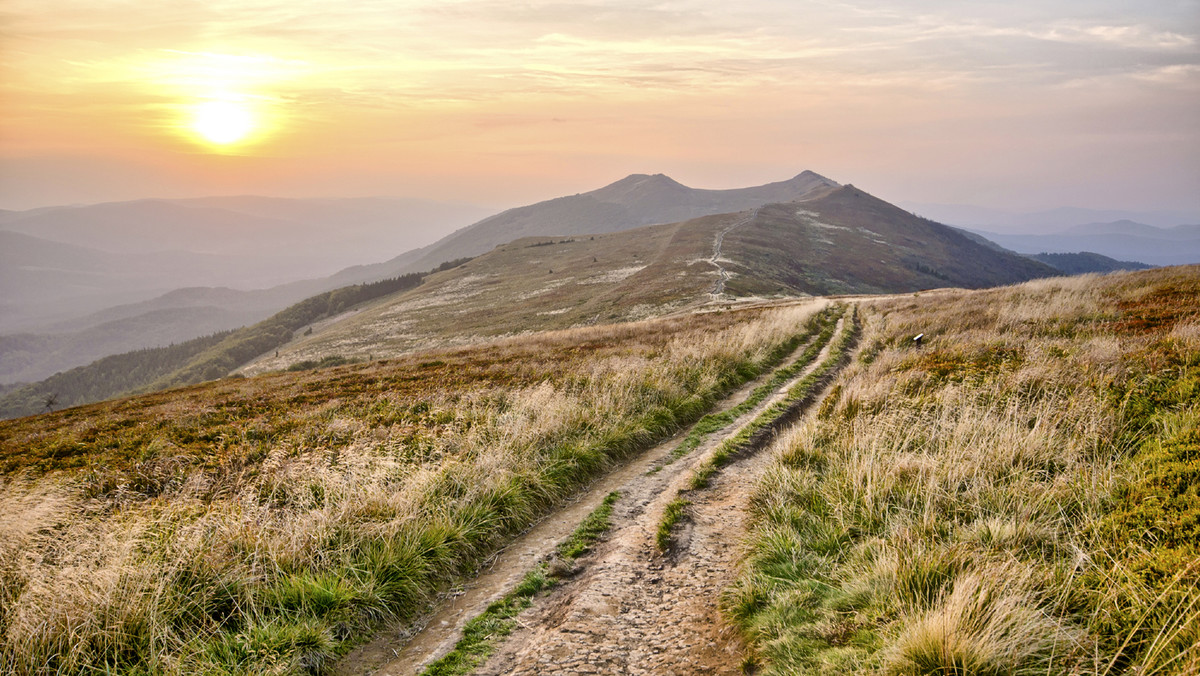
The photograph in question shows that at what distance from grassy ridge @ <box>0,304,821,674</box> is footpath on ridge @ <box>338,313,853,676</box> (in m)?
0.48

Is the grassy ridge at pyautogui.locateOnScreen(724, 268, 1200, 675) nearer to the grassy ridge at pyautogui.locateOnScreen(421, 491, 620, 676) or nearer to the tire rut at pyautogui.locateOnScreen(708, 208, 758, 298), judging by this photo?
the grassy ridge at pyautogui.locateOnScreen(421, 491, 620, 676)

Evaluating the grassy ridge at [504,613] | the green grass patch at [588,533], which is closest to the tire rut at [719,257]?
the green grass patch at [588,533]

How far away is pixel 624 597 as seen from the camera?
6.47 m

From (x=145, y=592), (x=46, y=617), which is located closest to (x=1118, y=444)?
(x=145, y=592)

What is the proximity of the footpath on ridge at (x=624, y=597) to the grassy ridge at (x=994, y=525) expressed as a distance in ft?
1.73

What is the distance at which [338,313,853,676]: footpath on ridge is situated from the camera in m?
5.49

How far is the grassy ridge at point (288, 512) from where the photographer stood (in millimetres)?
5441

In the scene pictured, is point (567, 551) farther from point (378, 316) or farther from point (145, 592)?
point (378, 316)

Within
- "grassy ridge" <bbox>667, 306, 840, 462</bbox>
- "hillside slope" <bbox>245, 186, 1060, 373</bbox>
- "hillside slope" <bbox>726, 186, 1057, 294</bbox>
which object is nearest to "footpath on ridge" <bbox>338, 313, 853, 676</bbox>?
"grassy ridge" <bbox>667, 306, 840, 462</bbox>

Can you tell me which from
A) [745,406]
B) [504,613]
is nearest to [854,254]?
[745,406]

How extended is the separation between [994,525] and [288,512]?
8714mm

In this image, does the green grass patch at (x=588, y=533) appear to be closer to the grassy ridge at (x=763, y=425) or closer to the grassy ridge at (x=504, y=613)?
the grassy ridge at (x=504, y=613)

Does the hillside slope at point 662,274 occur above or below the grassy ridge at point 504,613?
above

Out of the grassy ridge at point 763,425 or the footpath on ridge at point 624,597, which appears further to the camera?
the grassy ridge at point 763,425
